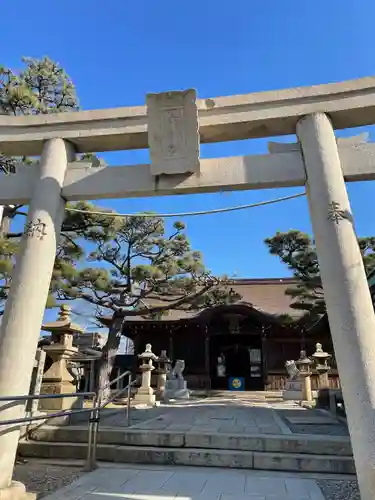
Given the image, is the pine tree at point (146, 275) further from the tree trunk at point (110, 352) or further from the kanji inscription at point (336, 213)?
the kanji inscription at point (336, 213)

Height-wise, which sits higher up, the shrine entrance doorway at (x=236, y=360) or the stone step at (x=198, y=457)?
the shrine entrance doorway at (x=236, y=360)

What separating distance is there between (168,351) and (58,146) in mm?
16827

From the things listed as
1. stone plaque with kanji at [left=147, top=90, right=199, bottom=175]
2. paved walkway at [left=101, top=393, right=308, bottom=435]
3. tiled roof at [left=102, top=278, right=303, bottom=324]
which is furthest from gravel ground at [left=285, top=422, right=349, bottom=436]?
tiled roof at [left=102, top=278, right=303, bottom=324]

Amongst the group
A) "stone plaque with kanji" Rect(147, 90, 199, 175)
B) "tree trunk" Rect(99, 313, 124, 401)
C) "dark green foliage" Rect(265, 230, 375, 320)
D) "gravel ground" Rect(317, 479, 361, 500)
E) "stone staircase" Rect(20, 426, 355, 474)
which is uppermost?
"dark green foliage" Rect(265, 230, 375, 320)

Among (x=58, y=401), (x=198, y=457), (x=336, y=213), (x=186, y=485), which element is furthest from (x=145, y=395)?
(x=336, y=213)

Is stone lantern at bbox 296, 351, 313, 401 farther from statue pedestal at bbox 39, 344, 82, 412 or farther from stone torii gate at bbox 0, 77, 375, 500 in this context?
stone torii gate at bbox 0, 77, 375, 500

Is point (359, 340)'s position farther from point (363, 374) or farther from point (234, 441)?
point (234, 441)

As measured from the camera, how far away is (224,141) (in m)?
5.19

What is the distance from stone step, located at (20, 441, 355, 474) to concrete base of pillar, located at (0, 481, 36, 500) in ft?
5.25

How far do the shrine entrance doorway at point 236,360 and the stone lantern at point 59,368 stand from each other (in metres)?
14.5

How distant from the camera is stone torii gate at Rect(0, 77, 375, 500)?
3805mm

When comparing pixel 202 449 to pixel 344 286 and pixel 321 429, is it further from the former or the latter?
pixel 344 286

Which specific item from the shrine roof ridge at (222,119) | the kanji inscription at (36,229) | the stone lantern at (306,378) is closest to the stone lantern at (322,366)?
the stone lantern at (306,378)

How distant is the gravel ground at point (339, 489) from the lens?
3.66 m
